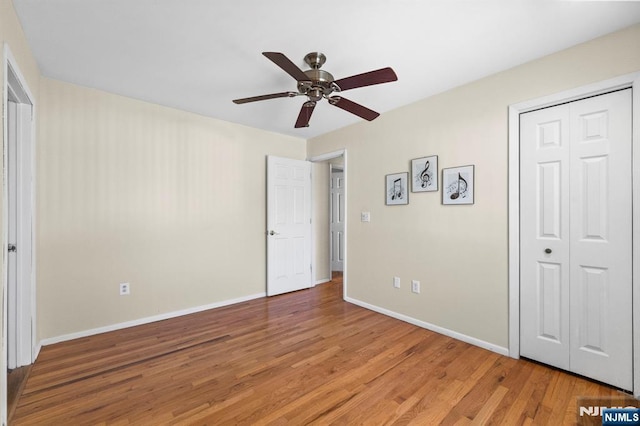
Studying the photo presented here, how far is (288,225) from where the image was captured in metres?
4.12

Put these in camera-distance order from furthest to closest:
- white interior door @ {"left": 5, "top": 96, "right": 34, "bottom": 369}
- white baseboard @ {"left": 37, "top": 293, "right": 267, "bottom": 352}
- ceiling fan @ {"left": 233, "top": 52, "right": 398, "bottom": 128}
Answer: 1. white baseboard @ {"left": 37, "top": 293, "right": 267, "bottom": 352}
2. white interior door @ {"left": 5, "top": 96, "right": 34, "bottom": 369}
3. ceiling fan @ {"left": 233, "top": 52, "right": 398, "bottom": 128}

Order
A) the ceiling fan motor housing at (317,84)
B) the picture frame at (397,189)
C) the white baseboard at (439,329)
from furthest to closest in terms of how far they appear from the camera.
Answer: the picture frame at (397,189) < the white baseboard at (439,329) < the ceiling fan motor housing at (317,84)

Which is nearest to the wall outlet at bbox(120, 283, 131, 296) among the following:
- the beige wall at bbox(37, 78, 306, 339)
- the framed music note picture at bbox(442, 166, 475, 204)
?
the beige wall at bbox(37, 78, 306, 339)

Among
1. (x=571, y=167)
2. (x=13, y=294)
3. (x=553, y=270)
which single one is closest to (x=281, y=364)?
(x=13, y=294)

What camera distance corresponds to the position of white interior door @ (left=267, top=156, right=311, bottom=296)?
3930 mm

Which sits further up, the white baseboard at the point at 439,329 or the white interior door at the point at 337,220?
the white interior door at the point at 337,220

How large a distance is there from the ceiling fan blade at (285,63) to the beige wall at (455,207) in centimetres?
116

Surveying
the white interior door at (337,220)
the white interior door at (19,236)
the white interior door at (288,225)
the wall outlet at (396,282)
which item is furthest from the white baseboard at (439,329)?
the white interior door at (19,236)

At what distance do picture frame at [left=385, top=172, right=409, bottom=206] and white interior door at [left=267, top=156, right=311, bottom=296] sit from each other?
4.88ft

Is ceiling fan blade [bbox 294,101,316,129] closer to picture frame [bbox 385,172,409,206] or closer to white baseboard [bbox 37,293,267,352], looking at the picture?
picture frame [bbox 385,172,409,206]

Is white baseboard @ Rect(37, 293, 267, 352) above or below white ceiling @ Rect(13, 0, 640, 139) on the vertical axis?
below

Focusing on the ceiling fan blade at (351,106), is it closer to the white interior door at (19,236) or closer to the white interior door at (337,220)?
the white interior door at (19,236)

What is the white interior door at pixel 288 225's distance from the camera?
3930 millimetres

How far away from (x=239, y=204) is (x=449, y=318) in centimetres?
284
